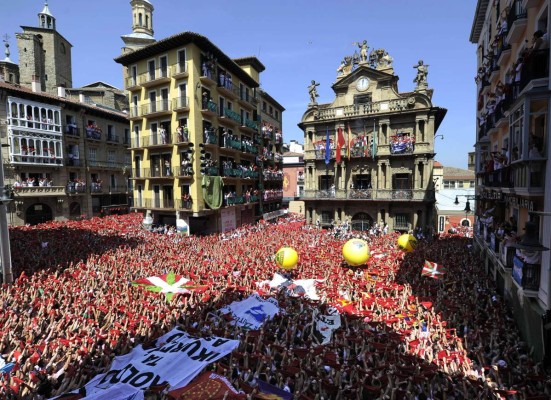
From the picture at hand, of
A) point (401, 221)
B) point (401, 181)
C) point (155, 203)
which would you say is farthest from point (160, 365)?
point (401, 181)

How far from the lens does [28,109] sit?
100 ft

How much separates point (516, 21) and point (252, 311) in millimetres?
14848

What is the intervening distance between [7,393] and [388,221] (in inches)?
1149

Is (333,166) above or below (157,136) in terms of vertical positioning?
below

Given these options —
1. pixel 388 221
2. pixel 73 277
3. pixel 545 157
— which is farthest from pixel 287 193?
pixel 545 157

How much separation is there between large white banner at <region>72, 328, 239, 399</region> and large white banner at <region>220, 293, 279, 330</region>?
224 cm

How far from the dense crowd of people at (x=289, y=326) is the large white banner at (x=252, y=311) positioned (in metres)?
0.35

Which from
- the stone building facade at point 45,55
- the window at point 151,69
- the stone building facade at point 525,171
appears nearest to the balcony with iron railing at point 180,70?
the window at point 151,69

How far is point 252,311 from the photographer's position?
1121 centimetres

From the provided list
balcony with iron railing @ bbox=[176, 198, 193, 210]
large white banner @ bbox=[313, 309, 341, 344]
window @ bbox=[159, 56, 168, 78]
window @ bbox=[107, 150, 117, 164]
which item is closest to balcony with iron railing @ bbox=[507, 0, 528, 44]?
large white banner @ bbox=[313, 309, 341, 344]

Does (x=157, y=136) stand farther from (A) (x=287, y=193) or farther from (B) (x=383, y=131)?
(A) (x=287, y=193)

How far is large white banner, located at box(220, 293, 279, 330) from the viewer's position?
10.7m

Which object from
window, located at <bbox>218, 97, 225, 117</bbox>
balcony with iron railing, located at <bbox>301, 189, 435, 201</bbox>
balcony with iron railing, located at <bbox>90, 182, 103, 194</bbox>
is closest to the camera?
balcony with iron railing, located at <bbox>301, 189, 435, 201</bbox>

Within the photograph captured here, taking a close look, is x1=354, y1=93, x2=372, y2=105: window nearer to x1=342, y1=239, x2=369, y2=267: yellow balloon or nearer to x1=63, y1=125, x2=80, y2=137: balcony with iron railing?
x1=342, y1=239, x2=369, y2=267: yellow balloon
